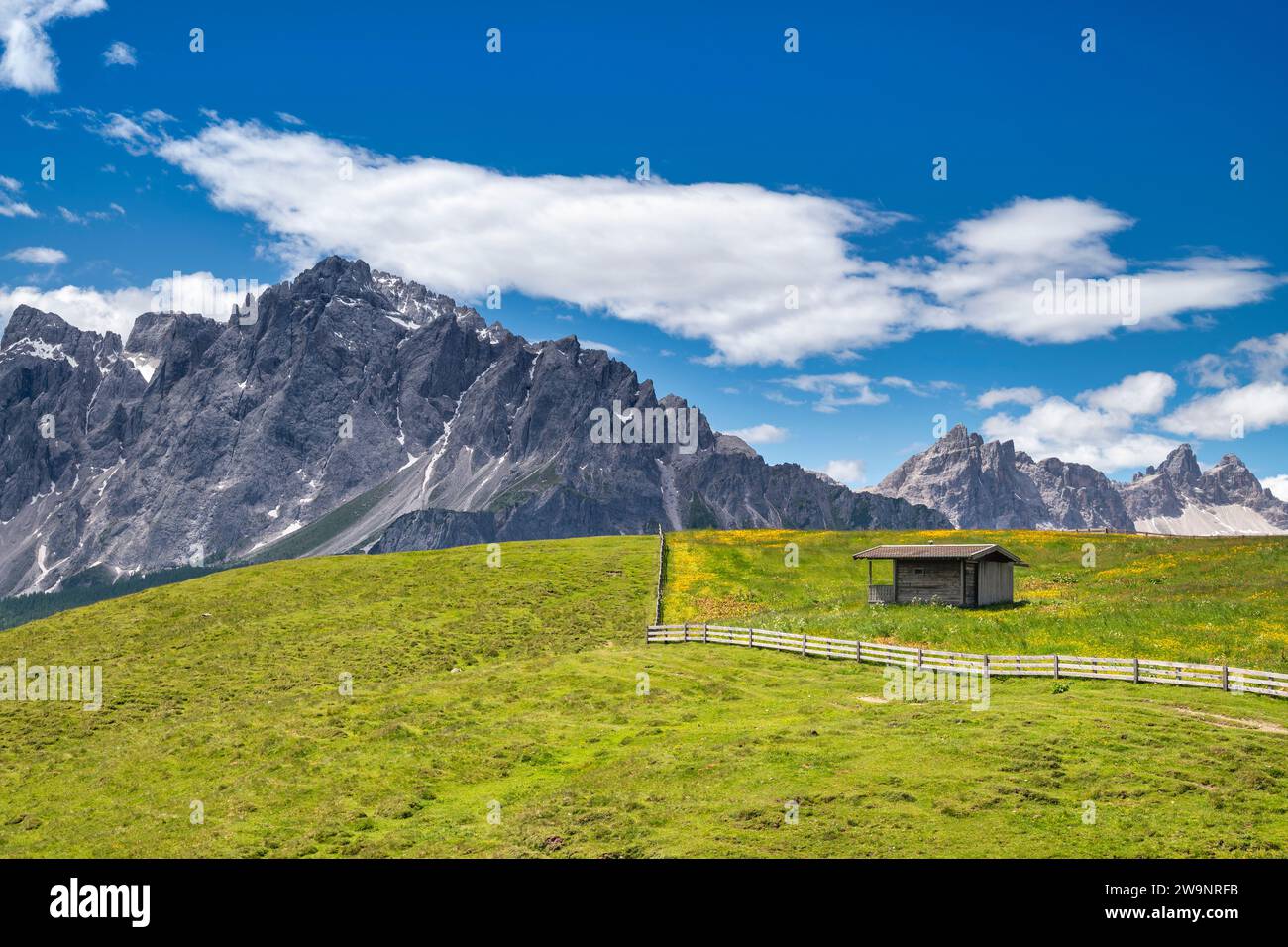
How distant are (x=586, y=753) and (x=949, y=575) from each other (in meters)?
38.8

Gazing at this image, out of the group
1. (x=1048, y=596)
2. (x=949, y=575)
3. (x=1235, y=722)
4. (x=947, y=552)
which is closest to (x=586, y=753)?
(x=1235, y=722)

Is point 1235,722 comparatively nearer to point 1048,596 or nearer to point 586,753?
point 586,753

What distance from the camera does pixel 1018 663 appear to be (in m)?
42.1

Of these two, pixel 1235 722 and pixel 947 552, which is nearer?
pixel 1235 722

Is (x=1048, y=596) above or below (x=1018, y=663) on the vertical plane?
above

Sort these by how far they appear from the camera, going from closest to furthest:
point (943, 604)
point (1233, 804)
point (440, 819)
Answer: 1. point (1233, 804)
2. point (440, 819)
3. point (943, 604)

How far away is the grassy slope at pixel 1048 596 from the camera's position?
156 feet

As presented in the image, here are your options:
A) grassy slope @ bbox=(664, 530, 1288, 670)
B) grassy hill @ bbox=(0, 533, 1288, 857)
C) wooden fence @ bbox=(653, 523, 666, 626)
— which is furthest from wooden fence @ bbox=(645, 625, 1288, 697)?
wooden fence @ bbox=(653, 523, 666, 626)

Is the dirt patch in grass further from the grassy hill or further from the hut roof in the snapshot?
the hut roof

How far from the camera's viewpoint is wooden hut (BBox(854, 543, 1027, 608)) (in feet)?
203
